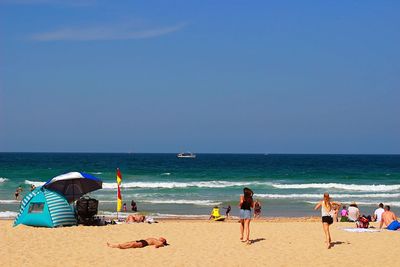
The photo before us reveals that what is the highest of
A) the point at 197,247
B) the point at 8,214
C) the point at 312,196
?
the point at 197,247

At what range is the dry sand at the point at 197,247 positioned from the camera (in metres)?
12.2

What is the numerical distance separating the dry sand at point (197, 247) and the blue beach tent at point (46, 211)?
393 millimetres

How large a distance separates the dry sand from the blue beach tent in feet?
1.29

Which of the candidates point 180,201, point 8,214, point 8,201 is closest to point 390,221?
point 8,214

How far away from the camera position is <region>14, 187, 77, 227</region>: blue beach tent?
17.0 meters

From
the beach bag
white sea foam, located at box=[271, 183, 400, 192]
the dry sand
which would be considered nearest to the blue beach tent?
the dry sand

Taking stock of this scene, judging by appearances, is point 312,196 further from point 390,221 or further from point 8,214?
point 390,221

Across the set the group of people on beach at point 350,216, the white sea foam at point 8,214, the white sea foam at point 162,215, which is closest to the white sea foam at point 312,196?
the white sea foam at point 162,215

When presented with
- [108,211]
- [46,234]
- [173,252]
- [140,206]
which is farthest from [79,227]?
[140,206]

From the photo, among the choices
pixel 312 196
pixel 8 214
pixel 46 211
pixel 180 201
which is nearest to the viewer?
pixel 46 211

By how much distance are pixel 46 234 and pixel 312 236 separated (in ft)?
24.1

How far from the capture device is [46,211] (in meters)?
17.1

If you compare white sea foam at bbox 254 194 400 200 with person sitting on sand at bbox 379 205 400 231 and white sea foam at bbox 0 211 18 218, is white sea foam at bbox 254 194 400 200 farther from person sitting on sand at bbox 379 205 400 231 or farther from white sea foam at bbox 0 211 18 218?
person sitting on sand at bbox 379 205 400 231

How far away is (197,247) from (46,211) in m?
5.50
